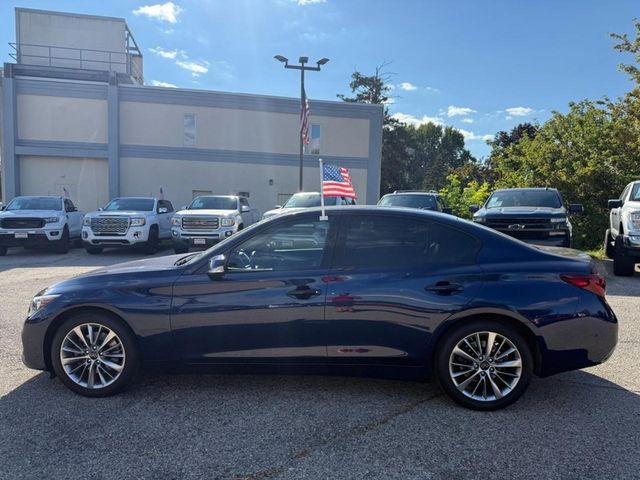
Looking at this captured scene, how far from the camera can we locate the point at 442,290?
369 centimetres

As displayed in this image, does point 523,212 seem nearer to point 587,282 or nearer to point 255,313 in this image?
point 587,282

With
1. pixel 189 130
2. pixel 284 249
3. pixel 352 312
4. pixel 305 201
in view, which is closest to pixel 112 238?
pixel 305 201

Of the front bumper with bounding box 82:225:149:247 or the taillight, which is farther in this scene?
the front bumper with bounding box 82:225:149:247

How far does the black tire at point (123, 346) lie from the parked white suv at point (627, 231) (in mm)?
9426

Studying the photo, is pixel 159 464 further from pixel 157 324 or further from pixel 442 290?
pixel 442 290

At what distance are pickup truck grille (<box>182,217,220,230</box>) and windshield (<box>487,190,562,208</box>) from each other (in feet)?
23.7

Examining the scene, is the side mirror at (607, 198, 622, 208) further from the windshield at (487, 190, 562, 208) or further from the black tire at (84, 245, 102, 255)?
the black tire at (84, 245, 102, 255)

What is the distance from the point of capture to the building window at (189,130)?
2339cm

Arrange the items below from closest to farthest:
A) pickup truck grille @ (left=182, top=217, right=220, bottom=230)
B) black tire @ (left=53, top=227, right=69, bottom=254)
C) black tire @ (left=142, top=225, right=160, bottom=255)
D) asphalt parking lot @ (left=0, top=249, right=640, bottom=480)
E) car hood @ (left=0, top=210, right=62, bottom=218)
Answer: asphalt parking lot @ (left=0, top=249, right=640, bottom=480), pickup truck grille @ (left=182, top=217, right=220, bottom=230), car hood @ (left=0, top=210, right=62, bottom=218), black tire @ (left=53, top=227, right=69, bottom=254), black tire @ (left=142, top=225, right=160, bottom=255)

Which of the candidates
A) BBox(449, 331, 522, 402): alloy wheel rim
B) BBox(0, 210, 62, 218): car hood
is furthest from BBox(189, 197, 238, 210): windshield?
BBox(449, 331, 522, 402): alloy wheel rim

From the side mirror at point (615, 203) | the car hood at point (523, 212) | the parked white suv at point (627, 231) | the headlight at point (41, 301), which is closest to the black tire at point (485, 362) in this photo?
the headlight at point (41, 301)

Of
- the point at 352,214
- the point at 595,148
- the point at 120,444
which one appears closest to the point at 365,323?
the point at 352,214

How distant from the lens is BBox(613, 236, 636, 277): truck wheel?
976cm

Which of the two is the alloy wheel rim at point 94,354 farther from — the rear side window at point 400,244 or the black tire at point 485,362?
the black tire at point 485,362
